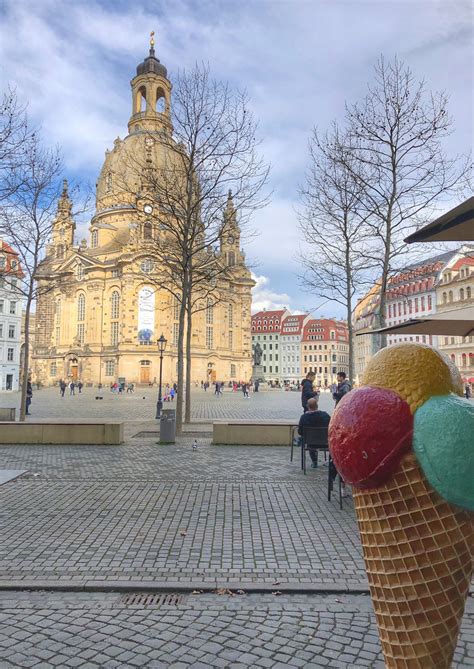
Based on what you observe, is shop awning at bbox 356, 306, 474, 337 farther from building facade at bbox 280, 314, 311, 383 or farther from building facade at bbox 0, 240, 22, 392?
building facade at bbox 280, 314, 311, 383

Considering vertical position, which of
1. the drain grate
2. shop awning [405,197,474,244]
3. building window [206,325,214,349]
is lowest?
the drain grate

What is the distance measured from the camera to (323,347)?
126625 mm

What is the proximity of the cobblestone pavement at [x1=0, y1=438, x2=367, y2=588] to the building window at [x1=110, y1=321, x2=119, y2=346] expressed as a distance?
2474 inches

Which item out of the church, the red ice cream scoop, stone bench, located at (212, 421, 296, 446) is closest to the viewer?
the red ice cream scoop

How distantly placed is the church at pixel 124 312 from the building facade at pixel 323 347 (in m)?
44.2

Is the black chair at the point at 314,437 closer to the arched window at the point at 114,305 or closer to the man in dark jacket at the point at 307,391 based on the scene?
the man in dark jacket at the point at 307,391

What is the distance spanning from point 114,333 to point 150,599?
71.0m

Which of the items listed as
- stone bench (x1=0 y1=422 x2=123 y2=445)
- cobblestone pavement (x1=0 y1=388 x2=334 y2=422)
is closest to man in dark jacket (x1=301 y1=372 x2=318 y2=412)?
stone bench (x1=0 y1=422 x2=123 y2=445)

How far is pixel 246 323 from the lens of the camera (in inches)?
3374

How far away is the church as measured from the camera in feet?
228

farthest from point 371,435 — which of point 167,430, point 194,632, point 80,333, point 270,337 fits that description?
point 270,337

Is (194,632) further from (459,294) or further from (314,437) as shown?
(459,294)

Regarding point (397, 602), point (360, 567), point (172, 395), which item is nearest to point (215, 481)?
point (360, 567)

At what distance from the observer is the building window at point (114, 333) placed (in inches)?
2868
